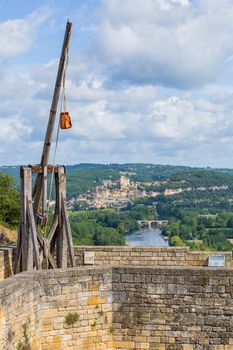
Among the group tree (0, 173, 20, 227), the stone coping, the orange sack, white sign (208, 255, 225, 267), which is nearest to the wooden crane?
the orange sack

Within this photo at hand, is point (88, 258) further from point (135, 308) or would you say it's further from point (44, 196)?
point (135, 308)

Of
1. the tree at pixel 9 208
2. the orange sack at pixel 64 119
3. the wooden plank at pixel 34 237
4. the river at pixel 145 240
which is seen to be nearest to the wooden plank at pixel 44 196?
the wooden plank at pixel 34 237

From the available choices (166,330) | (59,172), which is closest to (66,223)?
(59,172)

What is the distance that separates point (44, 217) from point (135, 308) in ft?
12.3

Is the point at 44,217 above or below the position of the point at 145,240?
above

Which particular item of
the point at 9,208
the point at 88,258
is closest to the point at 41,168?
the point at 88,258

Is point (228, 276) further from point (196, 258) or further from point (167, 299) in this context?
point (196, 258)

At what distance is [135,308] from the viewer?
1081 centimetres

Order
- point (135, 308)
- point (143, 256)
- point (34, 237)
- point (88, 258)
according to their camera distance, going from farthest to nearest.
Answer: point (88, 258) < point (143, 256) < point (34, 237) < point (135, 308)

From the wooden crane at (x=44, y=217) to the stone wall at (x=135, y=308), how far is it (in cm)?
258

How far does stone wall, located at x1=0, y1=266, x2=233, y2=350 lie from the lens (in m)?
10.4

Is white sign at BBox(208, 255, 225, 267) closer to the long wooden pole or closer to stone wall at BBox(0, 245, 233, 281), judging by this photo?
stone wall at BBox(0, 245, 233, 281)

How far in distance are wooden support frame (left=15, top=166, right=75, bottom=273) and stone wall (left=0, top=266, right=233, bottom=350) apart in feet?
8.11

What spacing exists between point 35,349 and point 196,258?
5876 mm
